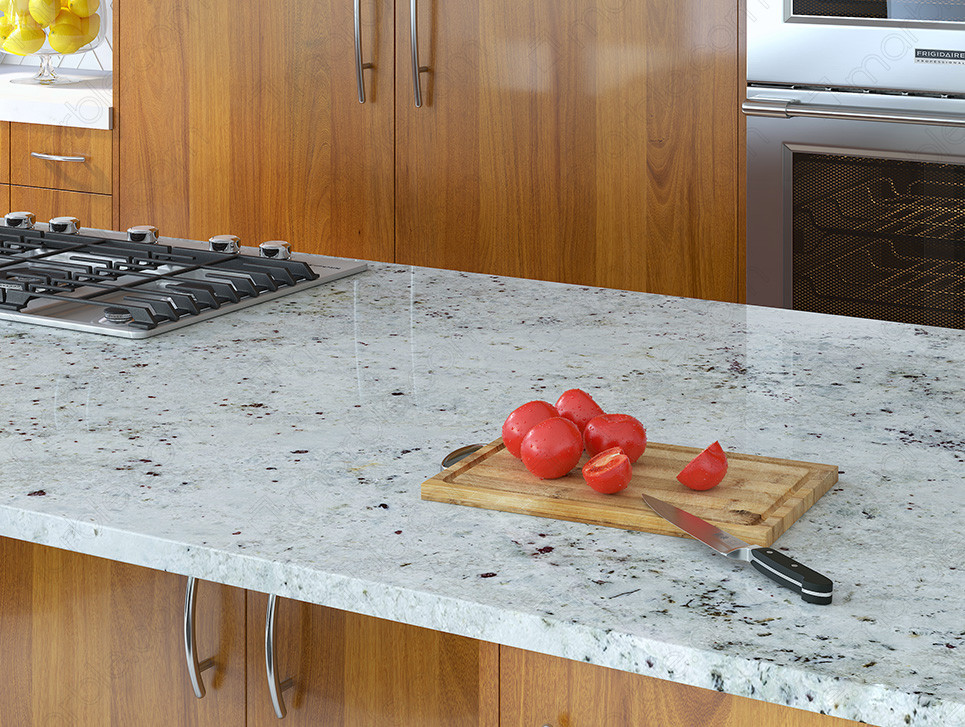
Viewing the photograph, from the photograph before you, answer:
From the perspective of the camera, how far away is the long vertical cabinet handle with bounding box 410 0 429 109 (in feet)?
10.2

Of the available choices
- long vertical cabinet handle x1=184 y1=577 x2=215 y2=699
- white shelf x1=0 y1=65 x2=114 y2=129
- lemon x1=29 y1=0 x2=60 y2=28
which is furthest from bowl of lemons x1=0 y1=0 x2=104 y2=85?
long vertical cabinet handle x1=184 y1=577 x2=215 y2=699

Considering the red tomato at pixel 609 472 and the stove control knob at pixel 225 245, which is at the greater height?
the stove control knob at pixel 225 245

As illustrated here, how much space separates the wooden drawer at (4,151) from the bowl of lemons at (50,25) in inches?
12.6

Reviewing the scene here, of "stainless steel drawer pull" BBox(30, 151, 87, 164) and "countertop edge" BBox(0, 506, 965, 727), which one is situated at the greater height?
"stainless steel drawer pull" BBox(30, 151, 87, 164)

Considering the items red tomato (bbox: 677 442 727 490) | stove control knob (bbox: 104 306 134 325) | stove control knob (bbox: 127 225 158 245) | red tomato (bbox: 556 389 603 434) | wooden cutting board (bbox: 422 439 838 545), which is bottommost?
wooden cutting board (bbox: 422 439 838 545)

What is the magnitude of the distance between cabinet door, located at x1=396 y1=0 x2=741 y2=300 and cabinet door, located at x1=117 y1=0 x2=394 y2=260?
0.41 feet

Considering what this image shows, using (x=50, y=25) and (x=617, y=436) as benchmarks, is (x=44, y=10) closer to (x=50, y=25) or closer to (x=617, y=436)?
(x=50, y=25)

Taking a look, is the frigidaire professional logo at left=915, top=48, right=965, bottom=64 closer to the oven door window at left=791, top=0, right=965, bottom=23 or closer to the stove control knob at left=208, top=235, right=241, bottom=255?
the oven door window at left=791, top=0, right=965, bottom=23

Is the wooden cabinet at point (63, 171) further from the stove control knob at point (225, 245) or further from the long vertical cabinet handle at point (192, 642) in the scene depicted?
the long vertical cabinet handle at point (192, 642)

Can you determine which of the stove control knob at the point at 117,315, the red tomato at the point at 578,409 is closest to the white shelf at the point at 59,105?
the stove control knob at the point at 117,315

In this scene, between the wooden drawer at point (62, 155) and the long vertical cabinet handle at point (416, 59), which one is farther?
the wooden drawer at point (62, 155)

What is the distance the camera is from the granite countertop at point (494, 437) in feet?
2.89

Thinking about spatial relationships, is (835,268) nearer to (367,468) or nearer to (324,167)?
(324,167)

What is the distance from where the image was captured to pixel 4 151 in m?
3.81
